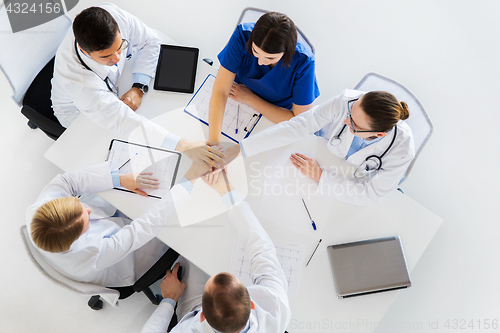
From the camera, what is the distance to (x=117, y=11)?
1.47 m

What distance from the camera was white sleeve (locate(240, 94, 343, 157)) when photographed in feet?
4.76

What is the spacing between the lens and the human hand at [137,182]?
4.63 ft

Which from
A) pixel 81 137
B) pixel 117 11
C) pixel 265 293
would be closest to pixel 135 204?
pixel 81 137

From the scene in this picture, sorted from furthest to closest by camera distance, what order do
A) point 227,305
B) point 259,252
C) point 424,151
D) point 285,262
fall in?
point 424,151 → point 285,262 → point 259,252 → point 227,305

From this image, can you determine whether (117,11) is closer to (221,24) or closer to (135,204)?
(135,204)

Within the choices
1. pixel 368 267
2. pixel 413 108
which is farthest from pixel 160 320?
pixel 413 108

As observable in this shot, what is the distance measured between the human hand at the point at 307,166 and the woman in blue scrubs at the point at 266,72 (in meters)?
0.25

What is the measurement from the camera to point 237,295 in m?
1.04

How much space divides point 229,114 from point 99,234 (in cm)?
85

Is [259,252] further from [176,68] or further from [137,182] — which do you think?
[176,68]

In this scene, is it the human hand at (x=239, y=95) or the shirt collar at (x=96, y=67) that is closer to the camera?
the shirt collar at (x=96, y=67)

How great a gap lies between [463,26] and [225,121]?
2494 millimetres

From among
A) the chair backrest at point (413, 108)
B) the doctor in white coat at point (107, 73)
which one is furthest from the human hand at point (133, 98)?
the chair backrest at point (413, 108)

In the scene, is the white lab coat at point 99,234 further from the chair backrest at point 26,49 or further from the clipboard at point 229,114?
the chair backrest at point 26,49
